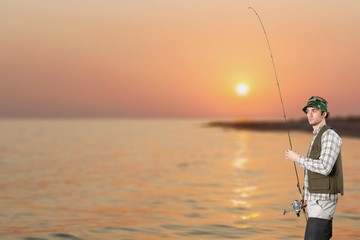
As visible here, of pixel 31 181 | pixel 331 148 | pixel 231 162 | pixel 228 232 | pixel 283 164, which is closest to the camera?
pixel 331 148

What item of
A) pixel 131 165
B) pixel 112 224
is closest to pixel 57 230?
pixel 112 224

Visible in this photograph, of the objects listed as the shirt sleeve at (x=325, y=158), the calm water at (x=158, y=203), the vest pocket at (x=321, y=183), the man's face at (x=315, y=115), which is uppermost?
the calm water at (x=158, y=203)

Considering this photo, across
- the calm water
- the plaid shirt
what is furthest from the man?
the calm water

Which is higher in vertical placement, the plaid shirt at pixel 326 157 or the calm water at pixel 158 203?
the calm water at pixel 158 203

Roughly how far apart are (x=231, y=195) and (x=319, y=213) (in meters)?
12.2

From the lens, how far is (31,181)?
23.5m

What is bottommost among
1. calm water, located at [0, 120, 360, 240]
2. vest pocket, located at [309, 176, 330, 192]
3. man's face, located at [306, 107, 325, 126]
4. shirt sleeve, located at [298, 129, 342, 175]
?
vest pocket, located at [309, 176, 330, 192]

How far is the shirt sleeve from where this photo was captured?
6.28 meters

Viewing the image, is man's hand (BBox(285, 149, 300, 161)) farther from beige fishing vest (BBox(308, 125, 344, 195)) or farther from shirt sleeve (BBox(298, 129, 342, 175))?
beige fishing vest (BBox(308, 125, 344, 195))

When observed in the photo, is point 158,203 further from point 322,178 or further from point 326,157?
point 326,157

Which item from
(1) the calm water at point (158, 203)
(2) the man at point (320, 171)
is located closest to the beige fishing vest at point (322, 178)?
(2) the man at point (320, 171)

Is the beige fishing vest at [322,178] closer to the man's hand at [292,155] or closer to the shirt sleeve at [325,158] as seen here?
the shirt sleeve at [325,158]

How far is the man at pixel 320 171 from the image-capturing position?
20.7ft

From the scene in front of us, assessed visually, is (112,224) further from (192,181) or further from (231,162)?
(231,162)
